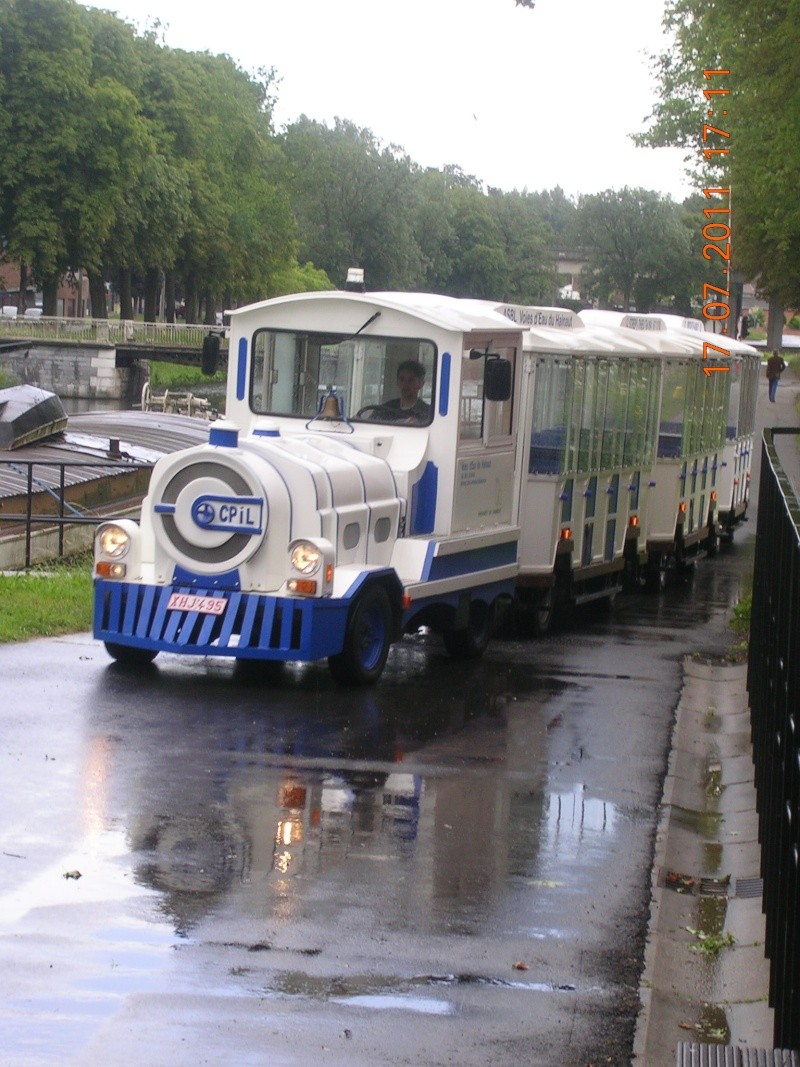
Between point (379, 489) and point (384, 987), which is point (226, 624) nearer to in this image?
point (379, 489)

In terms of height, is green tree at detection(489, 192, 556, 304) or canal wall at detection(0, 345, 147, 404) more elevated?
green tree at detection(489, 192, 556, 304)

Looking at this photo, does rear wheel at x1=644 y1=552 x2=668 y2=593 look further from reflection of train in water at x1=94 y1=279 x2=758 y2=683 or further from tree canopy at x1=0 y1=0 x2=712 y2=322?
tree canopy at x1=0 y1=0 x2=712 y2=322

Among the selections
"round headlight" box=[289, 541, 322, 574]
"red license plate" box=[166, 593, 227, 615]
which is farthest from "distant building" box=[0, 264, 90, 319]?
"round headlight" box=[289, 541, 322, 574]

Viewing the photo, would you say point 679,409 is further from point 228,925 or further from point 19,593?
point 228,925

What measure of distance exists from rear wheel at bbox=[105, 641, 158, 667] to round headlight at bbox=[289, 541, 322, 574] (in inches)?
55.6

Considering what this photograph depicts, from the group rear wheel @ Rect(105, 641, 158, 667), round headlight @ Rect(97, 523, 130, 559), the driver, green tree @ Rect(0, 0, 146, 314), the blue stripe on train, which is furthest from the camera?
green tree @ Rect(0, 0, 146, 314)

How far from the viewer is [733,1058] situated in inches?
175

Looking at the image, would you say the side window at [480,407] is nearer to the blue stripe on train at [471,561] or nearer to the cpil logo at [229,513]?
the blue stripe on train at [471,561]

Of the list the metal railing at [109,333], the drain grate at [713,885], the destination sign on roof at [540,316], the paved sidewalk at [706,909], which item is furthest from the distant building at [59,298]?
the drain grate at [713,885]

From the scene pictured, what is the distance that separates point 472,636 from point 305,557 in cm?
306

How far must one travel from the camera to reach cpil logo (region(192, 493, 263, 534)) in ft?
38.8

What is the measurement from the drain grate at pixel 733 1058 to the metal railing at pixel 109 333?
81.1 metres

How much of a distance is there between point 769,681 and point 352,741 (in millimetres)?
2950

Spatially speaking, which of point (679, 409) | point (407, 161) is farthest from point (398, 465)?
point (407, 161)
